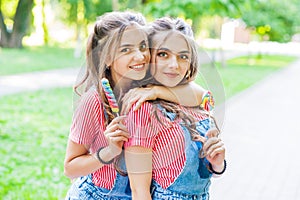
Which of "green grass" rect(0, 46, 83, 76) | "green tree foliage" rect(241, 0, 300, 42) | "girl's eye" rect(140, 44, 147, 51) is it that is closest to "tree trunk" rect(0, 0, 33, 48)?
"green grass" rect(0, 46, 83, 76)

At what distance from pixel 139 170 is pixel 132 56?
0.26 meters

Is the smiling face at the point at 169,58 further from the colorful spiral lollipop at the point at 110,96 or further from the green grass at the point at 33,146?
the green grass at the point at 33,146

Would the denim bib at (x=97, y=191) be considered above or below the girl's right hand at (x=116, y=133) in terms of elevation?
below

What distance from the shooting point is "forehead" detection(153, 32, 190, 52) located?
112cm

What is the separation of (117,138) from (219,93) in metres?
0.27

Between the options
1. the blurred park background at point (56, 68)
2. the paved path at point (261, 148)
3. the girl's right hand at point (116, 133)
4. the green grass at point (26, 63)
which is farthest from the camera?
the green grass at point (26, 63)

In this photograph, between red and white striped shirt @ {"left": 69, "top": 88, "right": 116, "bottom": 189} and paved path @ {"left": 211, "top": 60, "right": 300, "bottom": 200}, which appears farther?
paved path @ {"left": 211, "top": 60, "right": 300, "bottom": 200}

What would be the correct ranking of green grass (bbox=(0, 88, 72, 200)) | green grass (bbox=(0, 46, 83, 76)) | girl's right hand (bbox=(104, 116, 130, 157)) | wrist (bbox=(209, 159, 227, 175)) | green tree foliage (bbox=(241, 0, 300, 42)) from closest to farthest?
girl's right hand (bbox=(104, 116, 130, 157))
wrist (bbox=(209, 159, 227, 175))
green grass (bbox=(0, 88, 72, 200))
green grass (bbox=(0, 46, 83, 76))
green tree foliage (bbox=(241, 0, 300, 42))

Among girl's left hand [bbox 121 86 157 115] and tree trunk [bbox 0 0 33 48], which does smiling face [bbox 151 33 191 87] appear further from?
tree trunk [bbox 0 0 33 48]

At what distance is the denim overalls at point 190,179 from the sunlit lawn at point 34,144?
3.51 feet

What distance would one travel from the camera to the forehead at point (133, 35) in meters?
1.13

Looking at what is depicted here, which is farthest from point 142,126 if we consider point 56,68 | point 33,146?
point 56,68

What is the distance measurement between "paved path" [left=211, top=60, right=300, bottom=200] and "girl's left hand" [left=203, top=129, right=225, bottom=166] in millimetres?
343

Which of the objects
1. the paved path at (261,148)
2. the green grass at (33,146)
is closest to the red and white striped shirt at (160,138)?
Result: the paved path at (261,148)
